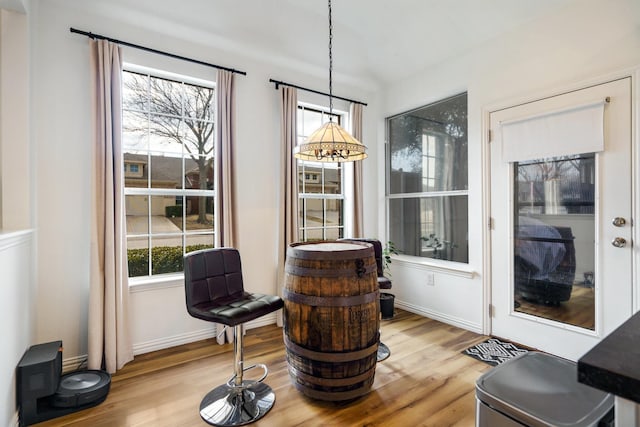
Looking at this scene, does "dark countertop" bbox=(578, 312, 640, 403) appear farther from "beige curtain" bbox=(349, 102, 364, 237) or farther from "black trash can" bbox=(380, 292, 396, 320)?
"beige curtain" bbox=(349, 102, 364, 237)

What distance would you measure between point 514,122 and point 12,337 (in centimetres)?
393

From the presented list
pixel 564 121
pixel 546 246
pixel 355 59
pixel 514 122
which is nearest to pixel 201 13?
pixel 355 59

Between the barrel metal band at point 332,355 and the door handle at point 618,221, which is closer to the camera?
the barrel metal band at point 332,355

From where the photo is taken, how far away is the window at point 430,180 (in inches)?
135

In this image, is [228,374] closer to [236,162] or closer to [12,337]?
[12,337]

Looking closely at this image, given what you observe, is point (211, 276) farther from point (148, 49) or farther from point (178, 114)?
point (148, 49)

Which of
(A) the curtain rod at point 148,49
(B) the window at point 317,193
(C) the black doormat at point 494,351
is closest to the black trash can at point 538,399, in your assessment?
(C) the black doormat at point 494,351

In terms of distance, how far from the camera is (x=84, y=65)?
250cm

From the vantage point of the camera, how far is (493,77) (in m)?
3.04

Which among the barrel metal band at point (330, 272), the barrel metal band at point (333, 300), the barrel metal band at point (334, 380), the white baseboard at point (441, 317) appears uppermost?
the barrel metal band at point (330, 272)

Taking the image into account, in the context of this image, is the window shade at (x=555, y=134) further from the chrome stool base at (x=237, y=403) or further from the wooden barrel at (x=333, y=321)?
the chrome stool base at (x=237, y=403)

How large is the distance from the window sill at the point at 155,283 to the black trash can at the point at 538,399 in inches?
103

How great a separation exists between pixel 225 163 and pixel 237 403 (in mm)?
1982

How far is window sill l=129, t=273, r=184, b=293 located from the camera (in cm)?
272
